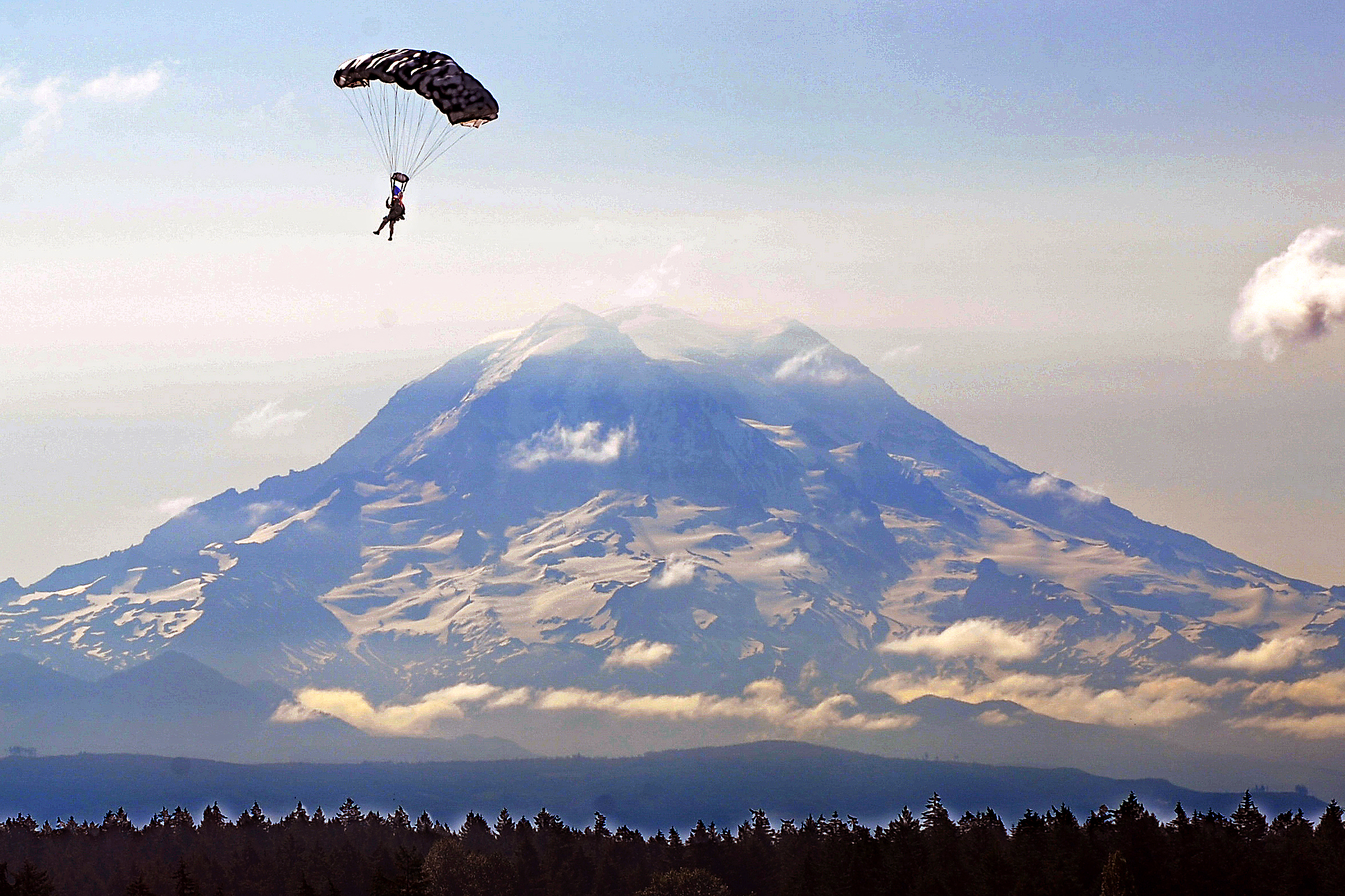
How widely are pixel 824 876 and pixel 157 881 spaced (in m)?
Result: 82.5

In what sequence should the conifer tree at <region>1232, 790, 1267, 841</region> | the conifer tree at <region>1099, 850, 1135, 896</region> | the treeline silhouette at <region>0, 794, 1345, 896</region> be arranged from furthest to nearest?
the conifer tree at <region>1232, 790, 1267, 841</region>
the treeline silhouette at <region>0, 794, 1345, 896</region>
the conifer tree at <region>1099, 850, 1135, 896</region>

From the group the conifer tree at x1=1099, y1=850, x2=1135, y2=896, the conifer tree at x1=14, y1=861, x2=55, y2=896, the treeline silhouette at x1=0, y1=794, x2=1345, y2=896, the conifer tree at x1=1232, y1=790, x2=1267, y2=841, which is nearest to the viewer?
the conifer tree at x1=1099, y1=850, x2=1135, y2=896

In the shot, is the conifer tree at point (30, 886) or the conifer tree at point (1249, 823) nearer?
the conifer tree at point (30, 886)

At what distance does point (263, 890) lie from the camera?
7598 inches

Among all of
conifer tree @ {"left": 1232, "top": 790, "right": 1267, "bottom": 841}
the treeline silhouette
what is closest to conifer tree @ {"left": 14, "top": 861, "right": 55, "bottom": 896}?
the treeline silhouette

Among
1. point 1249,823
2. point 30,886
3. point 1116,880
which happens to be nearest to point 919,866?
point 1116,880

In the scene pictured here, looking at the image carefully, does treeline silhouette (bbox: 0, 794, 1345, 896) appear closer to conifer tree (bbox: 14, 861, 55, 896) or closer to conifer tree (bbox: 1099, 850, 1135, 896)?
conifer tree (bbox: 1099, 850, 1135, 896)

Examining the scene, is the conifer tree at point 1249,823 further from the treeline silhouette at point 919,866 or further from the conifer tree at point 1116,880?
the conifer tree at point 1116,880

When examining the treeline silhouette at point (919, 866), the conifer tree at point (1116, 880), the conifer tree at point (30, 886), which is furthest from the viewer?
the treeline silhouette at point (919, 866)

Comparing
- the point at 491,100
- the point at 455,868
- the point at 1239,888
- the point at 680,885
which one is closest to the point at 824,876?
the point at 680,885

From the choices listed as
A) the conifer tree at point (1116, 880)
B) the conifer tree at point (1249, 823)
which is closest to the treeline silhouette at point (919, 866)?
the conifer tree at point (1116, 880)

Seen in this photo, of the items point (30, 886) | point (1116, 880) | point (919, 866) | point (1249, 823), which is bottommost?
point (30, 886)

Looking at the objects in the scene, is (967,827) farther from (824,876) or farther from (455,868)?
(455,868)

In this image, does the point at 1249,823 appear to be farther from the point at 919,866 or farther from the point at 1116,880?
the point at 1116,880
